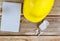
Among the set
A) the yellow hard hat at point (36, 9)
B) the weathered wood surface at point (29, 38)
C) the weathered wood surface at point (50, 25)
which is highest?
the yellow hard hat at point (36, 9)

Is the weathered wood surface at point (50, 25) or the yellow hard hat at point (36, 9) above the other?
the yellow hard hat at point (36, 9)

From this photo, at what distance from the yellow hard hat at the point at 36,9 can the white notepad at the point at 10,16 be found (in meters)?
0.04

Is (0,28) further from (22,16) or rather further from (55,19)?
(55,19)

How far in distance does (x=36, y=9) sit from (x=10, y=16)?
119 millimetres

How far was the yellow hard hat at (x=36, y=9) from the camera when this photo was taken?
73 cm

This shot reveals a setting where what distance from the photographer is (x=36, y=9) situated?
0.74m

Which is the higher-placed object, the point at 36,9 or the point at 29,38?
the point at 36,9

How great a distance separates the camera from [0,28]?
763 mm

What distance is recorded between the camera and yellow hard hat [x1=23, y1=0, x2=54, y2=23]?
0.73m

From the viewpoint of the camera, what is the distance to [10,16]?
0.76 meters

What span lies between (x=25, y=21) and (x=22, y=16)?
0.09 feet

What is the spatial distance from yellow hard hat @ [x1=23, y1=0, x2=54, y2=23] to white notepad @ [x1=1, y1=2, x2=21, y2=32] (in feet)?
0.13

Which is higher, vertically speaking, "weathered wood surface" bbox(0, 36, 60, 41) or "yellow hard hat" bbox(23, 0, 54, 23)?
"yellow hard hat" bbox(23, 0, 54, 23)

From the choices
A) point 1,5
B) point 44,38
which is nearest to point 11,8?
point 1,5
